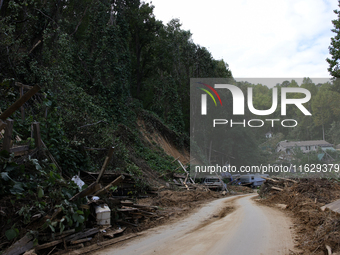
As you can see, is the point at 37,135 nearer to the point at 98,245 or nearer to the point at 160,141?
the point at 98,245

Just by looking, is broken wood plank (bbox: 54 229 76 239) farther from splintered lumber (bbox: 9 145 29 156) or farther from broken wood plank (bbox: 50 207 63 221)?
splintered lumber (bbox: 9 145 29 156)

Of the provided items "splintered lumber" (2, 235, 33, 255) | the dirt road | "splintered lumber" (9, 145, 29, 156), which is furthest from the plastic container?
"splintered lumber" (9, 145, 29, 156)

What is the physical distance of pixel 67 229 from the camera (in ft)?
22.9

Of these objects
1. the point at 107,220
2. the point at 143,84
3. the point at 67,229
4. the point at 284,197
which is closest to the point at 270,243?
the point at 107,220

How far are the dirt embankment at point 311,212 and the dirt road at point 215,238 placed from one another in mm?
471

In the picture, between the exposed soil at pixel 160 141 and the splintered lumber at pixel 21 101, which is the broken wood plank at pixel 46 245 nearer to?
the splintered lumber at pixel 21 101

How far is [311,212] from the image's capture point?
10742mm

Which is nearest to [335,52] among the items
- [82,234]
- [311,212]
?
[311,212]

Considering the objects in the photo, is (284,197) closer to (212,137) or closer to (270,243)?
(270,243)

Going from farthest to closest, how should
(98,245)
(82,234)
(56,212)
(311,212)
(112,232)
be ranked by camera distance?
(311,212) < (112,232) < (82,234) < (98,245) < (56,212)

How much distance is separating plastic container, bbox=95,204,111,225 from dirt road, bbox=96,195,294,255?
108 centimetres

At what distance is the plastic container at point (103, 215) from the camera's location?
26.4 ft

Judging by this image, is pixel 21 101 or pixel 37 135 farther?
pixel 37 135

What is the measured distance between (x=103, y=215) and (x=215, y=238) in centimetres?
327
